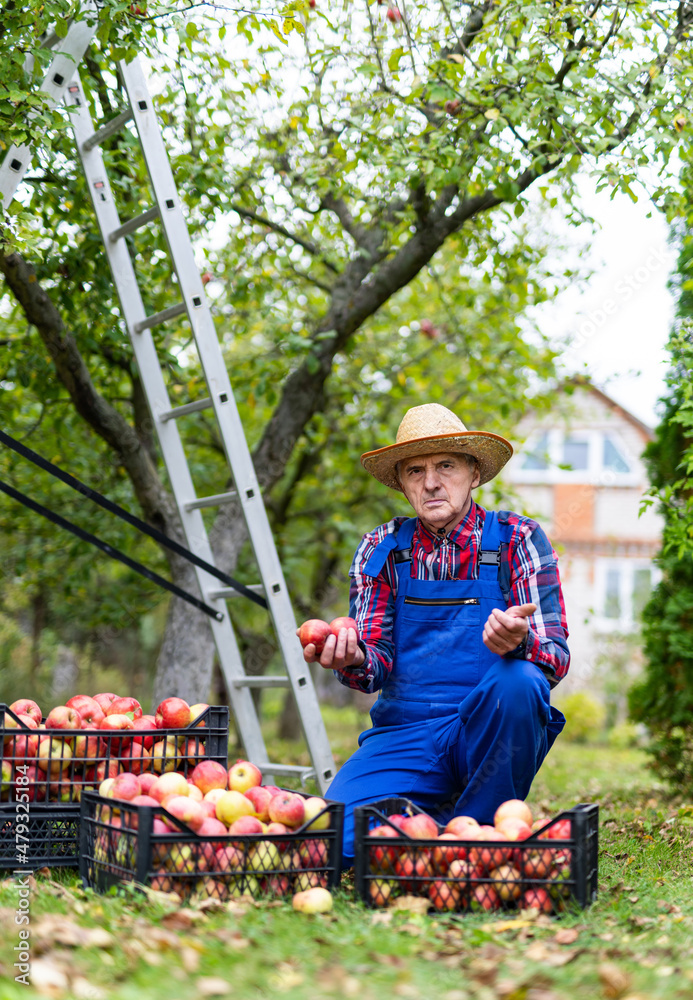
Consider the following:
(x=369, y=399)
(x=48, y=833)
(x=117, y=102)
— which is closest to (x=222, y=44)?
(x=117, y=102)

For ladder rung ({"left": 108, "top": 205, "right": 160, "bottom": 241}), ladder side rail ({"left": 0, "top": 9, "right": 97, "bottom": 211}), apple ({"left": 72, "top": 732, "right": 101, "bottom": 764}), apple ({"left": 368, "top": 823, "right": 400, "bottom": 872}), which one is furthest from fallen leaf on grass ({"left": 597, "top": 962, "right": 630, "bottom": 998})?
Result: ladder rung ({"left": 108, "top": 205, "right": 160, "bottom": 241})

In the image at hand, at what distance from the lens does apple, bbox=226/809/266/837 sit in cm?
244

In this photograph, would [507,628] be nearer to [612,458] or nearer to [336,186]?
[336,186]

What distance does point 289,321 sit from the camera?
7.07 metres

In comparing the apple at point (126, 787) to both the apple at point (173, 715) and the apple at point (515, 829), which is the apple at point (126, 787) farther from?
the apple at point (515, 829)

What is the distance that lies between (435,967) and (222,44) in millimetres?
4745

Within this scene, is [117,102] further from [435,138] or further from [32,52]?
[435,138]

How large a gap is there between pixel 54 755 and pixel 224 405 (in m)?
1.69

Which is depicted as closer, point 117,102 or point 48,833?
point 48,833

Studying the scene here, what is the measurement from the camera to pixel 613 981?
1.78 m

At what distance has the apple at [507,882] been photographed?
237 centimetres

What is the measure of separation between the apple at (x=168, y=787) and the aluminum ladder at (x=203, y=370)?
1210 millimetres

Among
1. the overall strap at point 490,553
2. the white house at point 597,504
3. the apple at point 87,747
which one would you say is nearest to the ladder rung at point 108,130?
the overall strap at point 490,553

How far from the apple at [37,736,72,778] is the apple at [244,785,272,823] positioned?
57 centimetres
